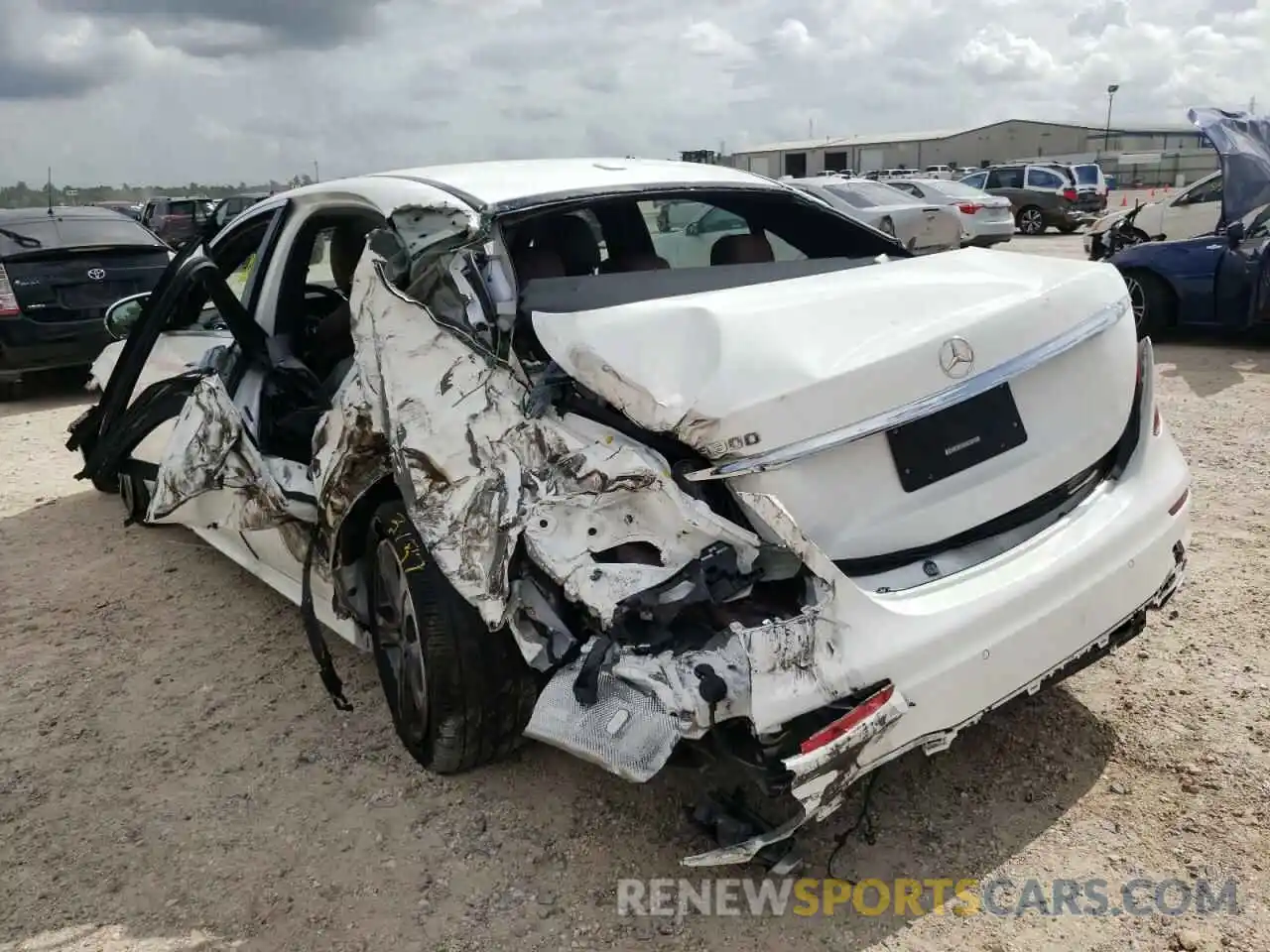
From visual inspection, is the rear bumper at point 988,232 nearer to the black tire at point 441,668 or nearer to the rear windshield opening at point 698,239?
the rear windshield opening at point 698,239

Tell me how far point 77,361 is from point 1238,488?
8611mm

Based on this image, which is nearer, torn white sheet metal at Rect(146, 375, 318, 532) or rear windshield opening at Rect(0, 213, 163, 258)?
torn white sheet metal at Rect(146, 375, 318, 532)

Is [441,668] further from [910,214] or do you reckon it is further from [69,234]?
[910,214]

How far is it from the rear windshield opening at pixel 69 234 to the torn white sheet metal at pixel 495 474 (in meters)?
7.37

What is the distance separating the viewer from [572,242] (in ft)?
11.7

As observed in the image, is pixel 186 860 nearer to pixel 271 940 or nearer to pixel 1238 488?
pixel 271 940

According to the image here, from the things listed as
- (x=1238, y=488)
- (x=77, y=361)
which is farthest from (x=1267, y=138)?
(x=77, y=361)

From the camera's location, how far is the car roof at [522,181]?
3064 mm

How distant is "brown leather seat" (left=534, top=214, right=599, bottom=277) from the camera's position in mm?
3449

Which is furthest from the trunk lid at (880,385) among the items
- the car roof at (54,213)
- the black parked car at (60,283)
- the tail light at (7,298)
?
the car roof at (54,213)

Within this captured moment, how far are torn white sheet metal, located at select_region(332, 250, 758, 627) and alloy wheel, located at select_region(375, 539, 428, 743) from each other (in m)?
0.45

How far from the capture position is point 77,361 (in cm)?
866

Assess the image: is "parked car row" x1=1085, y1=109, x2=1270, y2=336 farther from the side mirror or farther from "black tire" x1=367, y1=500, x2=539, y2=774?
the side mirror

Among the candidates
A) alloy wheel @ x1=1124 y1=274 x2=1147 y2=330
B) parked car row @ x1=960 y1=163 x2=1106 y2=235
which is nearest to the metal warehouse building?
parked car row @ x1=960 y1=163 x2=1106 y2=235
